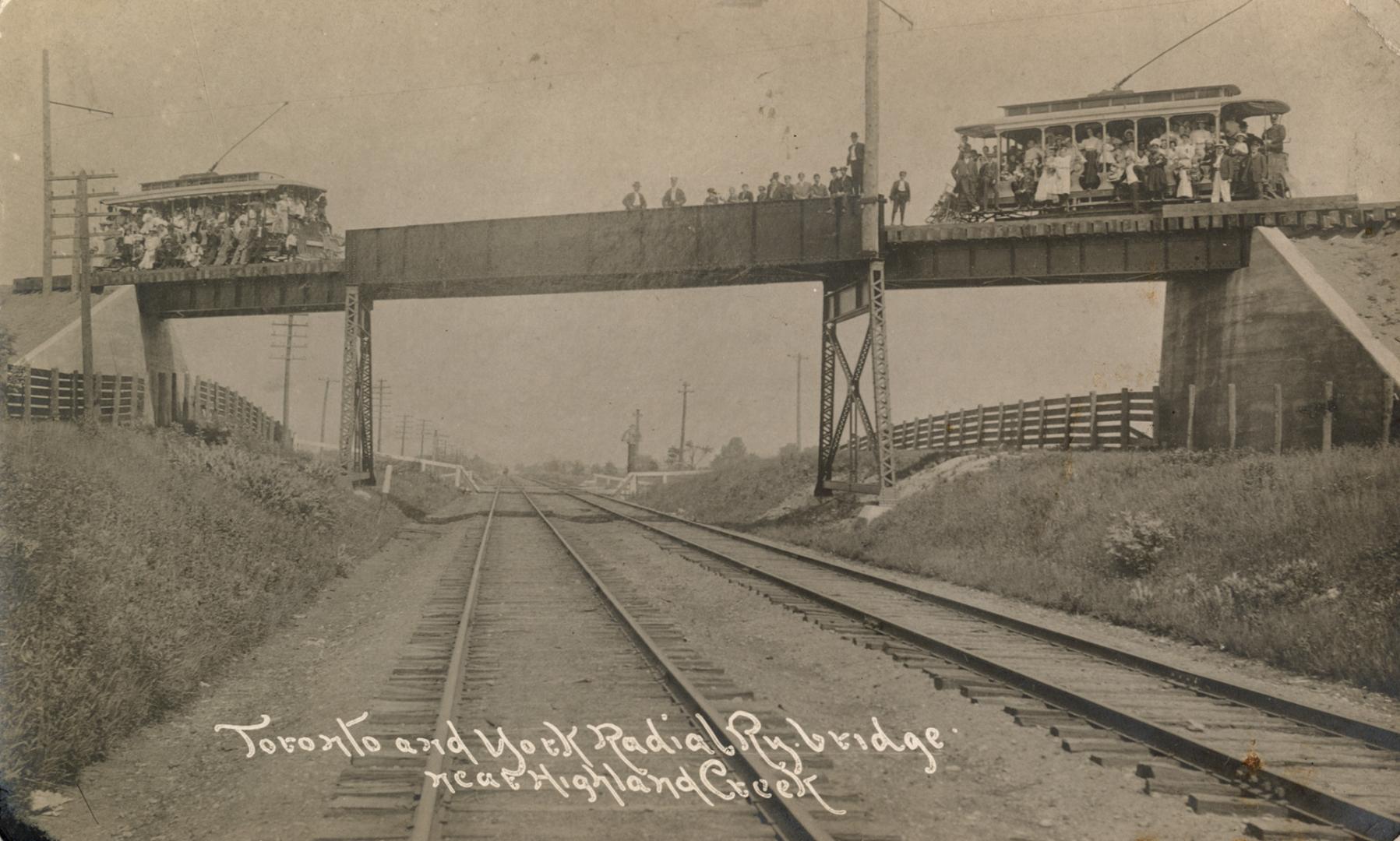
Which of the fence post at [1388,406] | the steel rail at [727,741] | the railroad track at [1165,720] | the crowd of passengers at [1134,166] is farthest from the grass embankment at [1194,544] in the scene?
the crowd of passengers at [1134,166]

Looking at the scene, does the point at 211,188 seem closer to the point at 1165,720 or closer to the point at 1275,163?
the point at 1275,163

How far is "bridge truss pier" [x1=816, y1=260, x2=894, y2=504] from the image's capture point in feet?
61.5

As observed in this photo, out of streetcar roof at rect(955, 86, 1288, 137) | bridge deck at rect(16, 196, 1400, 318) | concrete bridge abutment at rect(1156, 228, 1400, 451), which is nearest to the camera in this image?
concrete bridge abutment at rect(1156, 228, 1400, 451)

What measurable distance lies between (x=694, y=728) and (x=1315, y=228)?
16.8m

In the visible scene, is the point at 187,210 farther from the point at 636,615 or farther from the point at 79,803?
the point at 79,803

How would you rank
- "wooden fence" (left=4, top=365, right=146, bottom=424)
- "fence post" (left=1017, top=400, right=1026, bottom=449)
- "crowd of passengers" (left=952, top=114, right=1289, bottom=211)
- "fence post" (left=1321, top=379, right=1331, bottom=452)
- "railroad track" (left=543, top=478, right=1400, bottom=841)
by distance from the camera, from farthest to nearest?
"fence post" (left=1017, top=400, right=1026, bottom=449)
"crowd of passengers" (left=952, top=114, right=1289, bottom=211)
"wooden fence" (left=4, top=365, right=146, bottom=424)
"fence post" (left=1321, top=379, right=1331, bottom=452)
"railroad track" (left=543, top=478, right=1400, bottom=841)

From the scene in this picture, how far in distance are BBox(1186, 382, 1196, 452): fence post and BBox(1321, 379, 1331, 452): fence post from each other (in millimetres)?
2976

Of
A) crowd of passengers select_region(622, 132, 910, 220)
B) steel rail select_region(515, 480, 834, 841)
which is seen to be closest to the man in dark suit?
crowd of passengers select_region(622, 132, 910, 220)

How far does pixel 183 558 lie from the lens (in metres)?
9.20

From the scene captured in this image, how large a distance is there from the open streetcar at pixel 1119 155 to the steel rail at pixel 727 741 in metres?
13.9

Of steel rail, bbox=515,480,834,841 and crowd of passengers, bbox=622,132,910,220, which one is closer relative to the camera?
steel rail, bbox=515,480,834,841

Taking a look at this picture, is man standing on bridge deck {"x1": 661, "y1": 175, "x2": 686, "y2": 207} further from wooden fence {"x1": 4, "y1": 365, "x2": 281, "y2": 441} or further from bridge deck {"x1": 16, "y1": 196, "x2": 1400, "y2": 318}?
wooden fence {"x1": 4, "y1": 365, "x2": 281, "y2": 441}

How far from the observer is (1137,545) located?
12.0 meters

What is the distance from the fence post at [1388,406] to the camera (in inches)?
541
